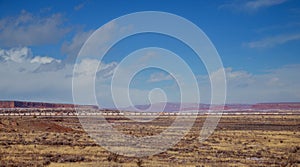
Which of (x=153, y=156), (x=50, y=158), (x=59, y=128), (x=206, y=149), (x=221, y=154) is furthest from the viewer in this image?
(x=59, y=128)

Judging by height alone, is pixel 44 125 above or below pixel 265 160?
above

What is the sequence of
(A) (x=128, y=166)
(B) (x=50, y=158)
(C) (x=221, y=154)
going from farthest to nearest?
(C) (x=221, y=154)
(B) (x=50, y=158)
(A) (x=128, y=166)

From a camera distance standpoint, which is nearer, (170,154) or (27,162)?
(27,162)

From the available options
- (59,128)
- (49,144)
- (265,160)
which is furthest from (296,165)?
(59,128)

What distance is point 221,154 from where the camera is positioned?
2445cm

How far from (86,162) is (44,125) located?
3229cm

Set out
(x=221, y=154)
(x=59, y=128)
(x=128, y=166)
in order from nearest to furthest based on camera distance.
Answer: (x=128, y=166)
(x=221, y=154)
(x=59, y=128)

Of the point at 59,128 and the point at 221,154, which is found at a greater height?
the point at 59,128

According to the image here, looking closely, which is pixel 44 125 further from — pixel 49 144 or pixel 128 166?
pixel 128 166

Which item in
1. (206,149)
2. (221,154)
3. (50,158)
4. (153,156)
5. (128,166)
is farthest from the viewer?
(206,149)

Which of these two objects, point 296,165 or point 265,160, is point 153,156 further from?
point 296,165

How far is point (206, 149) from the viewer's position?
1073 inches

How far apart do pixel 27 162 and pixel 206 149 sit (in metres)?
13.0

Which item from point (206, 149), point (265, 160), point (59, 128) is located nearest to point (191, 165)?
point (265, 160)
